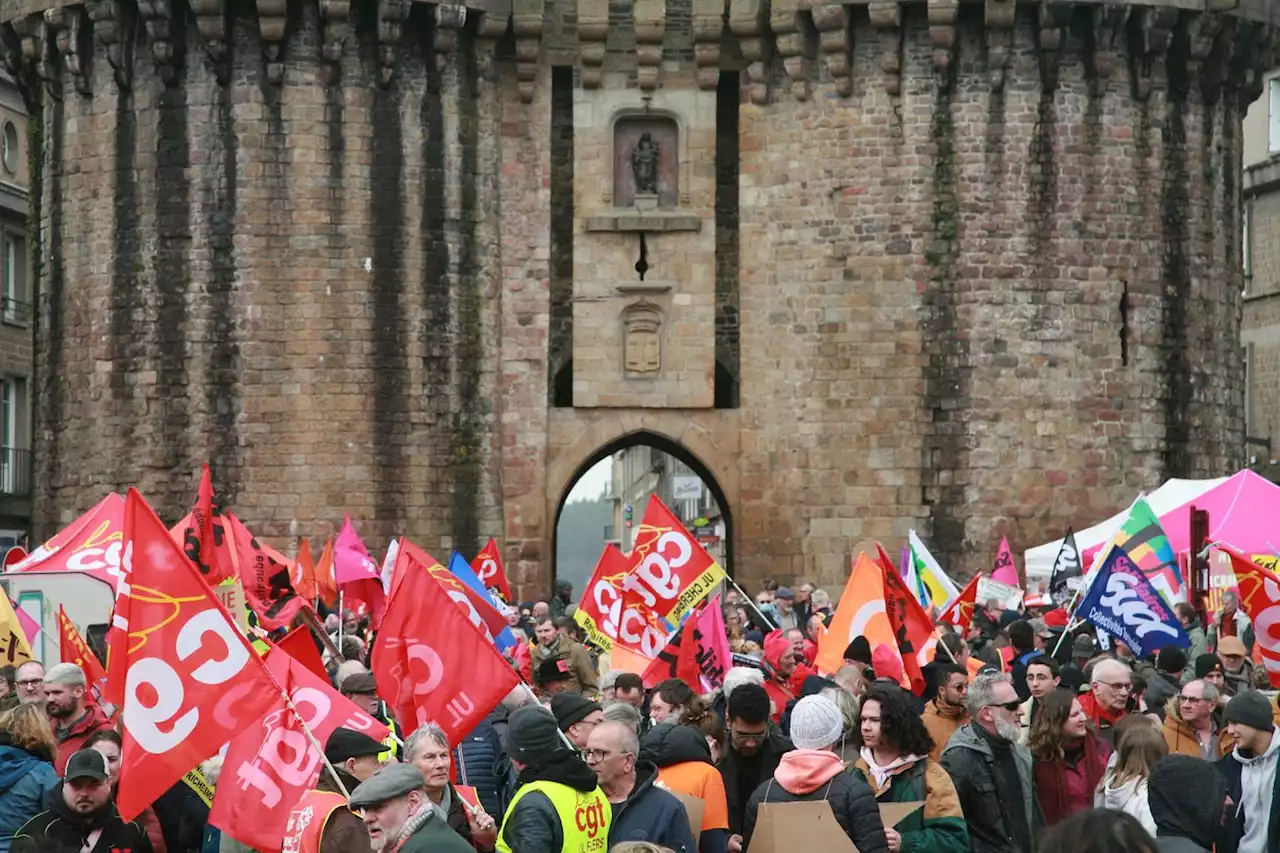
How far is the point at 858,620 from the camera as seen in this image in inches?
635

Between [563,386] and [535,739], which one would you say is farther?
→ [563,386]

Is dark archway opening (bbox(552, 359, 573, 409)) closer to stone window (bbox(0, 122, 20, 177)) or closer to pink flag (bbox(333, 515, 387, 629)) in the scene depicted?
pink flag (bbox(333, 515, 387, 629))

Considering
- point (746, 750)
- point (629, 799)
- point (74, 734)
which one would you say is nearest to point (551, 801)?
point (629, 799)

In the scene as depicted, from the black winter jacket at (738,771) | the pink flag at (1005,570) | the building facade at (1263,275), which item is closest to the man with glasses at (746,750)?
the black winter jacket at (738,771)

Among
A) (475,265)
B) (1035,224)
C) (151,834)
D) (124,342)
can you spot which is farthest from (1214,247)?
(151,834)

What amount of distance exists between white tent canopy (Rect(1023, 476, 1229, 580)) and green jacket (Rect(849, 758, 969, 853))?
13542 millimetres

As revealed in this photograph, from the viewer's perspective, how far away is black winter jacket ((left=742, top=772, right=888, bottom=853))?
352 inches

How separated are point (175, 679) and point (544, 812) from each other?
1.67 m

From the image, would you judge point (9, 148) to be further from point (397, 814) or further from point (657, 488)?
point (397, 814)

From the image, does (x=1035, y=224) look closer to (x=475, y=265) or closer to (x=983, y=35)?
(x=983, y=35)

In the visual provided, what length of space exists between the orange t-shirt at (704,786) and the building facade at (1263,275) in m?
32.9

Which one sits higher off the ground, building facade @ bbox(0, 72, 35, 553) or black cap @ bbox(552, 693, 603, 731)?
building facade @ bbox(0, 72, 35, 553)

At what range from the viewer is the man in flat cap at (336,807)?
8141 mm

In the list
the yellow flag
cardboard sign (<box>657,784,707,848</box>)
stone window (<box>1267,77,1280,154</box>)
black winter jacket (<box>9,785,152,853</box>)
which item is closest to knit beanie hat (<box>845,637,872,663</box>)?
the yellow flag
